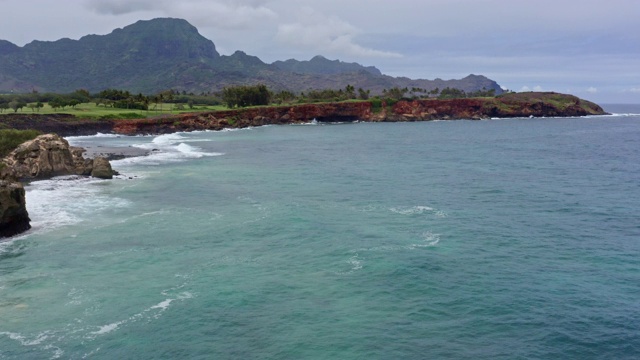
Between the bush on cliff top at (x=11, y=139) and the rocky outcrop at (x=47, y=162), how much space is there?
2236mm

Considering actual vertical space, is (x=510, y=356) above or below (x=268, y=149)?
below

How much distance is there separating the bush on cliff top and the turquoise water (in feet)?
34.8

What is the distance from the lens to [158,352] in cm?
1991

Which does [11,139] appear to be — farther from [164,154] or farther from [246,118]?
[246,118]

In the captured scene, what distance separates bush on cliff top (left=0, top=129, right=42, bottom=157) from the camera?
193 ft

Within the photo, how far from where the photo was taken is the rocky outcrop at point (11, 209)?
33.8 meters

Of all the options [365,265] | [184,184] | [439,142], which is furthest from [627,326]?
[439,142]

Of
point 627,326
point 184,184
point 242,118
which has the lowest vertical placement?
point 627,326

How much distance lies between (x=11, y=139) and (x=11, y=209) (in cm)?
3157

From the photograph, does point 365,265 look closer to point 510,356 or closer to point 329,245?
point 329,245

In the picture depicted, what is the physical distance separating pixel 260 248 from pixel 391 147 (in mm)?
67724

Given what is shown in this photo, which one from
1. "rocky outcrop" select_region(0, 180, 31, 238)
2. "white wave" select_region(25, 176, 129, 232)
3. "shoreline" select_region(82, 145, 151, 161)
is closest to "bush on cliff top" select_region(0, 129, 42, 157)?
"white wave" select_region(25, 176, 129, 232)

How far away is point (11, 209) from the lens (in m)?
34.1

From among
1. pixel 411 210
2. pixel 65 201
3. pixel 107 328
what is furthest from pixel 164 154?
pixel 107 328
